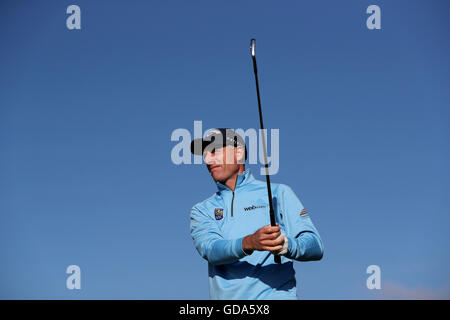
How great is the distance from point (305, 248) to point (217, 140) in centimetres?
205

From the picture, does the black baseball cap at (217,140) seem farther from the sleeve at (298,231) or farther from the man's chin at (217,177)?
the sleeve at (298,231)

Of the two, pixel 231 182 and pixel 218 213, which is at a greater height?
pixel 231 182

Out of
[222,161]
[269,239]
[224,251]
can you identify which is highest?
[222,161]

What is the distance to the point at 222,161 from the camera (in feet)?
22.5

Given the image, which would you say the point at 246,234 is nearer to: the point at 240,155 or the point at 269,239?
the point at 269,239

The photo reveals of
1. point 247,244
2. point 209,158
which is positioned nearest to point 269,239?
point 247,244

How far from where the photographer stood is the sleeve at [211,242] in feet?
18.4

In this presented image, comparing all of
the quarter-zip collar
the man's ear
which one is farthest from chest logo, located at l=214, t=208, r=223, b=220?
the man's ear

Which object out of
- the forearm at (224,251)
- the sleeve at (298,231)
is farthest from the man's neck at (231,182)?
the forearm at (224,251)
